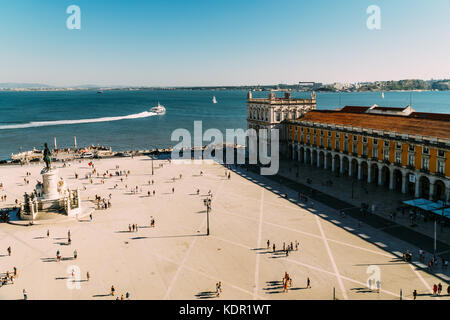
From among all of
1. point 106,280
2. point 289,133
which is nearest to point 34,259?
point 106,280

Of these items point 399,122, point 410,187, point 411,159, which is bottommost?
point 410,187

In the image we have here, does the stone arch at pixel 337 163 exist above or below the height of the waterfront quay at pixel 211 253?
above

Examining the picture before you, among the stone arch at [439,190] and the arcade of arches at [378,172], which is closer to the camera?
the stone arch at [439,190]

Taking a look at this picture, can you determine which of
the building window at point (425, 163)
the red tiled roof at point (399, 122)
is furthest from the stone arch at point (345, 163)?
the building window at point (425, 163)

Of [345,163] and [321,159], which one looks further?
[321,159]

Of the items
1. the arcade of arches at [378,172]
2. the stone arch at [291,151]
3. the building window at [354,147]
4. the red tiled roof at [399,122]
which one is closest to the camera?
the arcade of arches at [378,172]

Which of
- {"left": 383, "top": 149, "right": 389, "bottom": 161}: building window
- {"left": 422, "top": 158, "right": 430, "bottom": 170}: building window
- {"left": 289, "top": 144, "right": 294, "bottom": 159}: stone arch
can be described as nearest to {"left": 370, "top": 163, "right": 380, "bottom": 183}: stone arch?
{"left": 383, "top": 149, "right": 389, "bottom": 161}: building window

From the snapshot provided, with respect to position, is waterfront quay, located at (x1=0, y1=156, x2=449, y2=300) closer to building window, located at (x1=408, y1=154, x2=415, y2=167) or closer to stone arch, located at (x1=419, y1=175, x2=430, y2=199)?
stone arch, located at (x1=419, y1=175, x2=430, y2=199)

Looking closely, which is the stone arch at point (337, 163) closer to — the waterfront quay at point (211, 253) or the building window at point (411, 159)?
the waterfront quay at point (211, 253)

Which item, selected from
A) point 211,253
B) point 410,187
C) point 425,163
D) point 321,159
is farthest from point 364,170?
point 211,253

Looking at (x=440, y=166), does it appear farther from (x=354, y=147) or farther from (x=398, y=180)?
(x=354, y=147)
